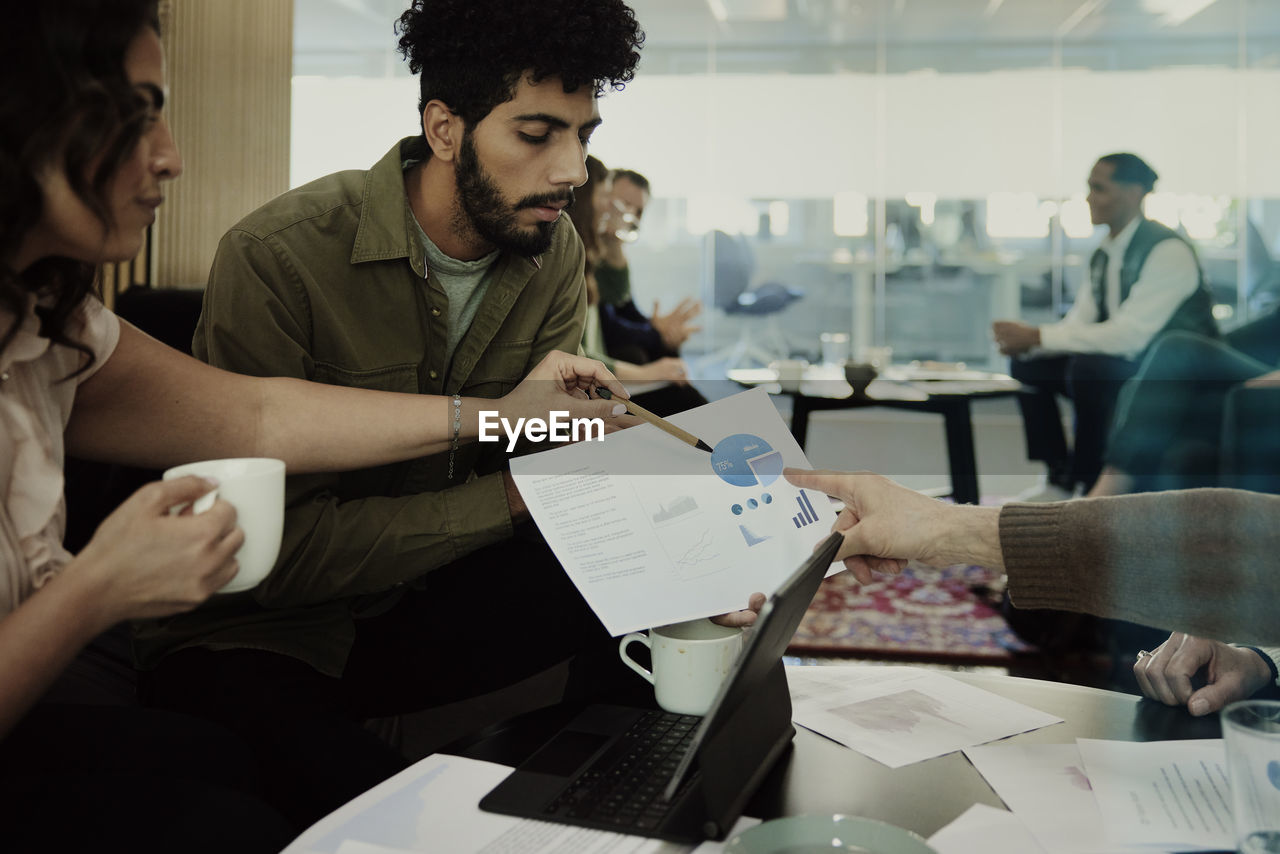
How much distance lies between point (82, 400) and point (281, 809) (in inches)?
17.2

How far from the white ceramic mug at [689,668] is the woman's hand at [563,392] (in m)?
0.36

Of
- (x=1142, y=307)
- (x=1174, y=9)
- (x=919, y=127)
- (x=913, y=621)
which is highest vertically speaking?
(x=1174, y=9)

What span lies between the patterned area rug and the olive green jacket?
3.76ft

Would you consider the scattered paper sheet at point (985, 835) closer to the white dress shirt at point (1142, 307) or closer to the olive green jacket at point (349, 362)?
the olive green jacket at point (349, 362)

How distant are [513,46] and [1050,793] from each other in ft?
3.53

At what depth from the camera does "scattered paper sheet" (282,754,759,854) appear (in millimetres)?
659

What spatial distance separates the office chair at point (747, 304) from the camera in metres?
5.88

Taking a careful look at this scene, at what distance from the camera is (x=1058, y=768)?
805mm

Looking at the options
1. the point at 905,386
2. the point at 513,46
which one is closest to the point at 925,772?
the point at 513,46

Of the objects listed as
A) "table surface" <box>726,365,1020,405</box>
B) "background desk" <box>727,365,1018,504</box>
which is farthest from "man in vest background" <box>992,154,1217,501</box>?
"background desk" <box>727,365,1018,504</box>

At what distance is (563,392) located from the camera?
1212 millimetres

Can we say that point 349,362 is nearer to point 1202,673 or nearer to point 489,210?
point 489,210

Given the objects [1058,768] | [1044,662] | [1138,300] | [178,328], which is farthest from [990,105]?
[1058,768]

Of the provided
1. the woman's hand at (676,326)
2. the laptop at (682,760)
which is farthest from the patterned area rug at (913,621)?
the laptop at (682,760)
